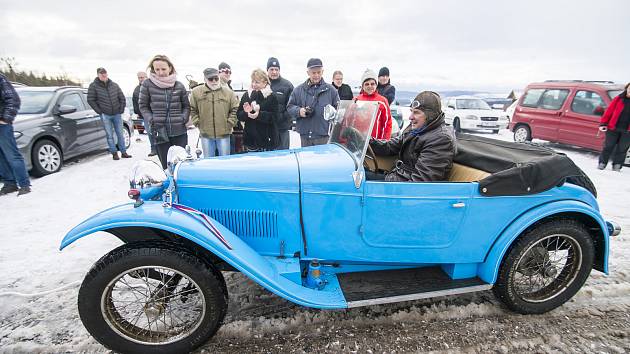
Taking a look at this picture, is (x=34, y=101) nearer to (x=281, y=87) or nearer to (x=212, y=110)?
(x=212, y=110)

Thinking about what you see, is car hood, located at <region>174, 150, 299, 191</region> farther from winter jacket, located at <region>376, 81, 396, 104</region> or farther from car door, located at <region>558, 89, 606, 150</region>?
car door, located at <region>558, 89, 606, 150</region>

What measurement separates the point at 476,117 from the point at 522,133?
2401 millimetres

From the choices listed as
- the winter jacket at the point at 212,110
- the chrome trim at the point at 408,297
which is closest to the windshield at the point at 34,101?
the winter jacket at the point at 212,110

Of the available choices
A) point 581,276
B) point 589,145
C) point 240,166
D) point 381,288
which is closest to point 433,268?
point 381,288

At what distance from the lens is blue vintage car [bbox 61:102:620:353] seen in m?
2.09

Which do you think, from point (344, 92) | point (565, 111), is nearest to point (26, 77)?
point (344, 92)

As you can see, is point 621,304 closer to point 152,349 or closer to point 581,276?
point 581,276

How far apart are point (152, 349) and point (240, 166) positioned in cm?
136

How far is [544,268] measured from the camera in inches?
105

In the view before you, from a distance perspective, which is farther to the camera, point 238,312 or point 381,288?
point 238,312

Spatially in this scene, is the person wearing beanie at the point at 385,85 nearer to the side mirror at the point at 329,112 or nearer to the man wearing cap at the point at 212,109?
the man wearing cap at the point at 212,109

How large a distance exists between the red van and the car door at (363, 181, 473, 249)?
25.8 ft

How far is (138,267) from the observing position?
6.55ft

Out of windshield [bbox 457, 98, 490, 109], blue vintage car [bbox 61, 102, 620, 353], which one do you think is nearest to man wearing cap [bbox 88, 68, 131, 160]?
blue vintage car [bbox 61, 102, 620, 353]
